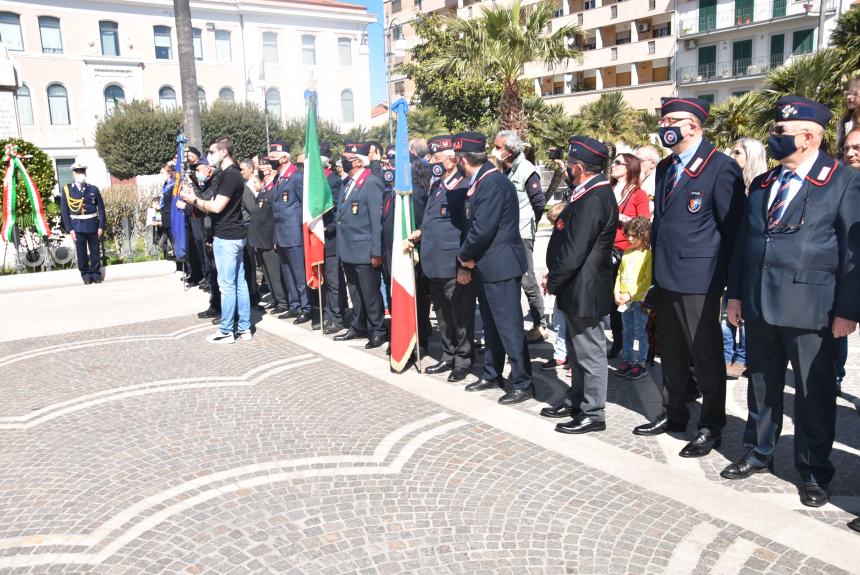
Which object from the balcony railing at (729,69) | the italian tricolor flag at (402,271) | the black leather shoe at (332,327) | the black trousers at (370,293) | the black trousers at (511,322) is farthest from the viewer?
the balcony railing at (729,69)

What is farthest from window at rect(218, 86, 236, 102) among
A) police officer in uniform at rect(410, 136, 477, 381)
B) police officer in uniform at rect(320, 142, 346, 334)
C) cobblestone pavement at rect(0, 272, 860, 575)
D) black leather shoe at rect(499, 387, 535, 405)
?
black leather shoe at rect(499, 387, 535, 405)

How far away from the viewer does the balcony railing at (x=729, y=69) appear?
3859 cm

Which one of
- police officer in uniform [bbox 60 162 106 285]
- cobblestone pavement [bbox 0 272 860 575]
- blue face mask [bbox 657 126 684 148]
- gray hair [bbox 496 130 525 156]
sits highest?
gray hair [bbox 496 130 525 156]

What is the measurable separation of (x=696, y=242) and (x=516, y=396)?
185 cm

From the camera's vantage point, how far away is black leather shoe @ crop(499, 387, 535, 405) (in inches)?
211

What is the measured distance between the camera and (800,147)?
11.9ft

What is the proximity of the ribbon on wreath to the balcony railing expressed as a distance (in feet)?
121

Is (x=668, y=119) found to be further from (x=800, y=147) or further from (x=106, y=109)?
(x=106, y=109)

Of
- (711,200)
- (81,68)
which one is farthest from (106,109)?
(711,200)

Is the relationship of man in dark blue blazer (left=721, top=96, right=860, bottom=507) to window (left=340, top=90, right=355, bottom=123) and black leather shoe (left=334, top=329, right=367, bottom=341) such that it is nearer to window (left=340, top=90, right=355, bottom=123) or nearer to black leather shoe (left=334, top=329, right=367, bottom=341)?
black leather shoe (left=334, top=329, right=367, bottom=341)

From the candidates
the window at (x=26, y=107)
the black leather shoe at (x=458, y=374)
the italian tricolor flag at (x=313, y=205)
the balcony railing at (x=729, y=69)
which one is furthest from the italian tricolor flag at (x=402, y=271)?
the window at (x=26, y=107)

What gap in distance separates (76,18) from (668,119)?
4841 centimetres

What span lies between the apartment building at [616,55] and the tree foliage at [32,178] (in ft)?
108

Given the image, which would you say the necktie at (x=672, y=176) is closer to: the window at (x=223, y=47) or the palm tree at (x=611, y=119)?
the palm tree at (x=611, y=119)
